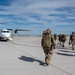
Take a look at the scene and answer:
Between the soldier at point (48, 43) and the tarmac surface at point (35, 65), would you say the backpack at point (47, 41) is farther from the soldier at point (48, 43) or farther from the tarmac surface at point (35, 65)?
the tarmac surface at point (35, 65)

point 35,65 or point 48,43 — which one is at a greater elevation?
point 48,43

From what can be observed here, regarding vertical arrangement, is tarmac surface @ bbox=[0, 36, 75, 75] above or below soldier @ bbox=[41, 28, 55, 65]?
below

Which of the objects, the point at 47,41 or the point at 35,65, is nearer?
the point at 35,65

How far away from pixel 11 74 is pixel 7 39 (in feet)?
91.2

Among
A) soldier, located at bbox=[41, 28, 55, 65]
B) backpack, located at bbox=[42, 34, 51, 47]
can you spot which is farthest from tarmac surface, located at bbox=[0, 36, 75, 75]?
backpack, located at bbox=[42, 34, 51, 47]

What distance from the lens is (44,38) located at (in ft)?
30.3

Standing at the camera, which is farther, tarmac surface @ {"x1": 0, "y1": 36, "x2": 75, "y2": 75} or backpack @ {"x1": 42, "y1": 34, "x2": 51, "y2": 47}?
backpack @ {"x1": 42, "y1": 34, "x2": 51, "y2": 47}

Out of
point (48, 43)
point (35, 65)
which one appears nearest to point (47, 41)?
point (48, 43)

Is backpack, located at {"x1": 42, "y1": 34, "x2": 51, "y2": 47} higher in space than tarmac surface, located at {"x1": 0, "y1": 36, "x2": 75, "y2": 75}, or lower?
higher

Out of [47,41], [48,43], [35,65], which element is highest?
[47,41]

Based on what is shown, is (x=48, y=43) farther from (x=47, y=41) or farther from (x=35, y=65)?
(x=35, y=65)

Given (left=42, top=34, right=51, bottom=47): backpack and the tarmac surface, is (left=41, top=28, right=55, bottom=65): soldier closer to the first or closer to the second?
(left=42, top=34, right=51, bottom=47): backpack

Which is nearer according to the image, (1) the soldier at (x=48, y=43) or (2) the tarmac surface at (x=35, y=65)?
(2) the tarmac surface at (x=35, y=65)

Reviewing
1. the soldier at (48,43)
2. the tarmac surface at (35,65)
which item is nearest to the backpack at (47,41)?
the soldier at (48,43)
